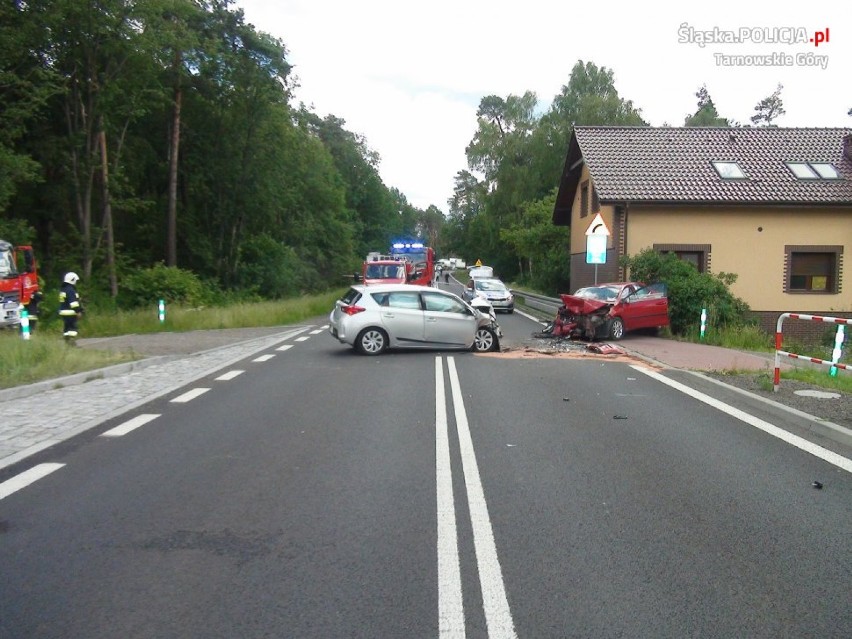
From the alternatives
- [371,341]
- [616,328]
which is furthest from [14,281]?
[616,328]

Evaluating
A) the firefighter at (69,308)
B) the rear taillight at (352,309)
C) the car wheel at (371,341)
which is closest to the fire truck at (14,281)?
the firefighter at (69,308)

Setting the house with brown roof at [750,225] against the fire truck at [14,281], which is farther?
the house with brown roof at [750,225]

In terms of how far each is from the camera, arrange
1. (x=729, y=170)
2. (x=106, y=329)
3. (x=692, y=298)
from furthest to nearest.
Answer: (x=729, y=170)
(x=106, y=329)
(x=692, y=298)

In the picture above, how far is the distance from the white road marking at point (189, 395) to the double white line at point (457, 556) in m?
4.08

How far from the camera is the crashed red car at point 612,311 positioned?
64.2 ft

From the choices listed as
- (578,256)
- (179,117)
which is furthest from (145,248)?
(578,256)

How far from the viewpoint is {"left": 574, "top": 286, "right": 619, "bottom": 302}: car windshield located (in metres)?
20.5

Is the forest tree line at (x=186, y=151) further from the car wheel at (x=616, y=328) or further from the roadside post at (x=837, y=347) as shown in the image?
the roadside post at (x=837, y=347)

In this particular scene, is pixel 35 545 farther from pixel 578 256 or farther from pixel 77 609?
pixel 578 256

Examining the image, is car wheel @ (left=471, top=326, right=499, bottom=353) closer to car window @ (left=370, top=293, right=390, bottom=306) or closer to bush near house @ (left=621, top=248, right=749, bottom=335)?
Result: car window @ (left=370, top=293, right=390, bottom=306)

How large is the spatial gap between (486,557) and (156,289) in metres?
31.9

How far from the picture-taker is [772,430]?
8.77 metres

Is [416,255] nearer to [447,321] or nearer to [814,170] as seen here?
[814,170]

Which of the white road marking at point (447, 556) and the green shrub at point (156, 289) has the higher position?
the green shrub at point (156, 289)
